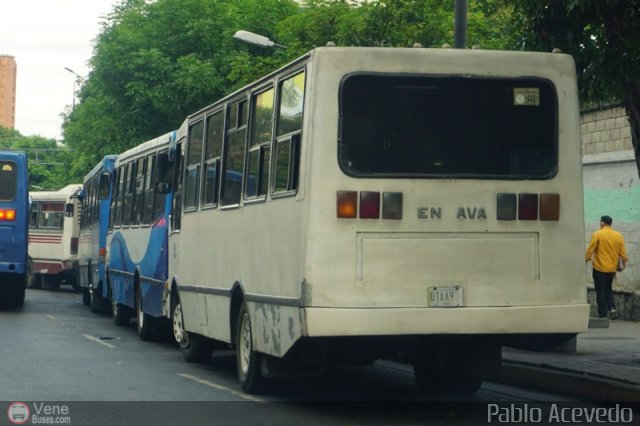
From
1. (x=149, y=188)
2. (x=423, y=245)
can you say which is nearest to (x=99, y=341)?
(x=149, y=188)

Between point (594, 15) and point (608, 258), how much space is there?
9769 millimetres

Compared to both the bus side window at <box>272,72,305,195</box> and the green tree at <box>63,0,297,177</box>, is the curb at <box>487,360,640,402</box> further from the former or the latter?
the green tree at <box>63,0,297,177</box>

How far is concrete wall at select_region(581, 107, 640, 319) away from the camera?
24.5 m

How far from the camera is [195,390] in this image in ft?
42.9

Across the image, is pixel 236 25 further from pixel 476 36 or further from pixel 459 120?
pixel 459 120

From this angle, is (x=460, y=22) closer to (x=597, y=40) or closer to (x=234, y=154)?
(x=597, y=40)

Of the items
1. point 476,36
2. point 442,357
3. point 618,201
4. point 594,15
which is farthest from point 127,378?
point 476,36

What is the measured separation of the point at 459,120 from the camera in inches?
442

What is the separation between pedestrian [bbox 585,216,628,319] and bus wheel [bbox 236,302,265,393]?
445 inches

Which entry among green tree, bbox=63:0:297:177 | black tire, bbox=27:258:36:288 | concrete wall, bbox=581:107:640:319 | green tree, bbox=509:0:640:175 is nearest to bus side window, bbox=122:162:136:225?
concrete wall, bbox=581:107:640:319

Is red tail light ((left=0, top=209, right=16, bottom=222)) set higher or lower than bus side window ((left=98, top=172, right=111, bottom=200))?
lower

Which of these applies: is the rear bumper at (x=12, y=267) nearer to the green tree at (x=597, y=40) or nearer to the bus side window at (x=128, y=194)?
the bus side window at (x=128, y=194)

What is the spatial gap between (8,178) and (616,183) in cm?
1137

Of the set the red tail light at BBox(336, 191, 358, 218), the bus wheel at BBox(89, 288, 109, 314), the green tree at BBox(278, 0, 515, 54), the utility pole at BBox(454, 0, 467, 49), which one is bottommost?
the bus wheel at BBox(89, 288, 109, 314)
